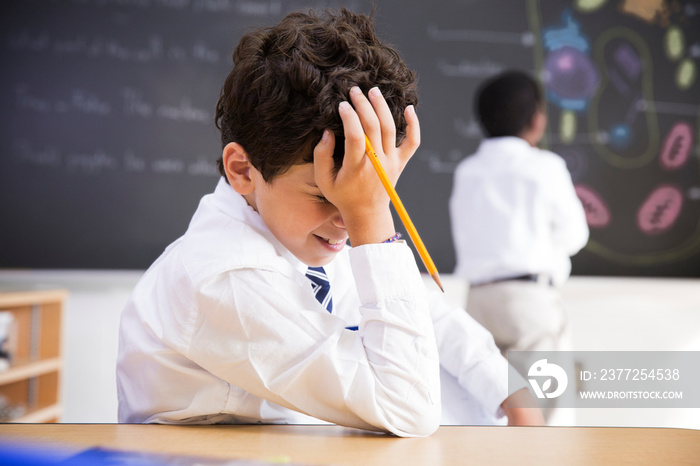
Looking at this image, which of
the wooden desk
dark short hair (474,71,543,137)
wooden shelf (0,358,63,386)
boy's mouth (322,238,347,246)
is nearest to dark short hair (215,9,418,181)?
boy's mouth (322,238,347,246)

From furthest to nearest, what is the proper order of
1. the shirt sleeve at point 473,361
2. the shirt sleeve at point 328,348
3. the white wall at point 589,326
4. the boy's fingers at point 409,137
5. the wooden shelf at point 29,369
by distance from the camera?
1. the white wall at point 589,326
2. the wooden shelf at point 29,369
3. the shirt sleeve at point 473,361
4. the boy's fingers at point 409,137
5. the shirt sleeve at point 328,348

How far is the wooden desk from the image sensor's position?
0.50 metres

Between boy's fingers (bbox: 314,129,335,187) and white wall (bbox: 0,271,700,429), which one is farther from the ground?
boy's fingers (bbox: 314,129,335,187)

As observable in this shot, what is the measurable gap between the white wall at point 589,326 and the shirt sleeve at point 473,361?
5.03 ft

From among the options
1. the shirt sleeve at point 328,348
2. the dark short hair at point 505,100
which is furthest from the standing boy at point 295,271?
the dark short hair at point 505,100

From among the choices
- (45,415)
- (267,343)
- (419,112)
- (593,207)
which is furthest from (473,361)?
(45,415)

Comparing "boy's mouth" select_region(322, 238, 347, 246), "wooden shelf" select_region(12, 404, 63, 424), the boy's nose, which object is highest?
the boy's nose

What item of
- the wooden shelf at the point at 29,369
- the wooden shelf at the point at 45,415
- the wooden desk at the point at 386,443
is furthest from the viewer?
the wooden shelf at the point at 45,415

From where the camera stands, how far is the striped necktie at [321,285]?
0.82 m

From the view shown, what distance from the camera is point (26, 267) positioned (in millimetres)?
2373

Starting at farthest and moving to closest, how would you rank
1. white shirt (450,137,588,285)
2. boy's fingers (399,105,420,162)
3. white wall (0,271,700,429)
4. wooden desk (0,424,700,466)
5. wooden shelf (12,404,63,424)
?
white wall (0,271,700,429) → wooden shelf (12,404,63,424) → white shirt (450,137,588,285) → boy's fingers (399,105,420,162) → wooden desk (0,424,700,466)

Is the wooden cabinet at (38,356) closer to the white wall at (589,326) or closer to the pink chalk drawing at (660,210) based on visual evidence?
the white wall at (589,326)

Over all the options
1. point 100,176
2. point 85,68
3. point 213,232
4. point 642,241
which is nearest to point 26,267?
point 100,176

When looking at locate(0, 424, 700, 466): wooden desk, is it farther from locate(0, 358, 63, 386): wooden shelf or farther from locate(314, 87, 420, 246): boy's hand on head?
locate(0, 358, 63, 386): wooden shelf
